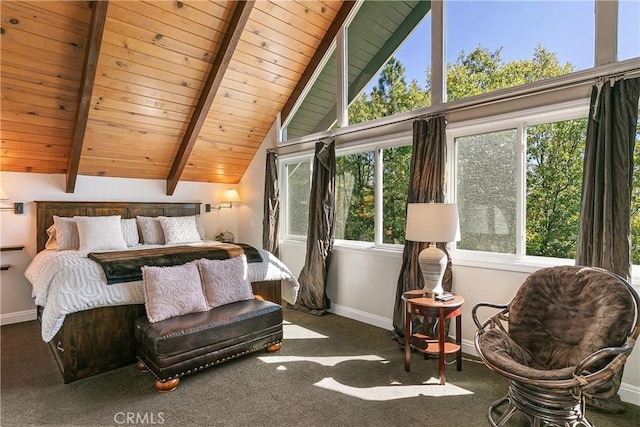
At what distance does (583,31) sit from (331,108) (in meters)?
2.55

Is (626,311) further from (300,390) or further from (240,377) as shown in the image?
(240,377)

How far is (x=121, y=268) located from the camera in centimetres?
282

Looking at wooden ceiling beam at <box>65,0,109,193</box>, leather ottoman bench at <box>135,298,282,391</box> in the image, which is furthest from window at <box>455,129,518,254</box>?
wooden ceiling beam at <box>65,0,109,193</box>

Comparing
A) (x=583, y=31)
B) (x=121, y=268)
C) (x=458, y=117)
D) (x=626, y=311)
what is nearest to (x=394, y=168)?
(x=458, y=117)

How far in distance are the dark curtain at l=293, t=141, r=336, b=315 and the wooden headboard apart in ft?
7.07

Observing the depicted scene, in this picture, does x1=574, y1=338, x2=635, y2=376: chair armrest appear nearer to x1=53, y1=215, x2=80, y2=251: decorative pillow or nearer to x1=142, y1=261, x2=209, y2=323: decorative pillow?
x1=142, y1=261, x2=209, y2=323: decorative pillow

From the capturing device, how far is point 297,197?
196 inches

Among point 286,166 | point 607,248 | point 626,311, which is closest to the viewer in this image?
point 626,311

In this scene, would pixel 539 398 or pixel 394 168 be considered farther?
pixel 394 168

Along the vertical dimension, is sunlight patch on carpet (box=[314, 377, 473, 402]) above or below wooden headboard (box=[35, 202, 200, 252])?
below

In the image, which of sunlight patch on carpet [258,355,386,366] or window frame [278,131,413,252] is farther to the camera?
window frame [278,131,413,252]

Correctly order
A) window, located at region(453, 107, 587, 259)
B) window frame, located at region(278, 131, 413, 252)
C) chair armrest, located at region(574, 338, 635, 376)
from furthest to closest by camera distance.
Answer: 1. window frame, located at region(278, 131, 413, 252)
2. window, located at region(453, 107, 587, 259)
3. chair armrest, located at region(574, 338, 635, 376)

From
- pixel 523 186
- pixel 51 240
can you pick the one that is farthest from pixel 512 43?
pixel 51 240

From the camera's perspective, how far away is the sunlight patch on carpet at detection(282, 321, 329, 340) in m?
3.37
